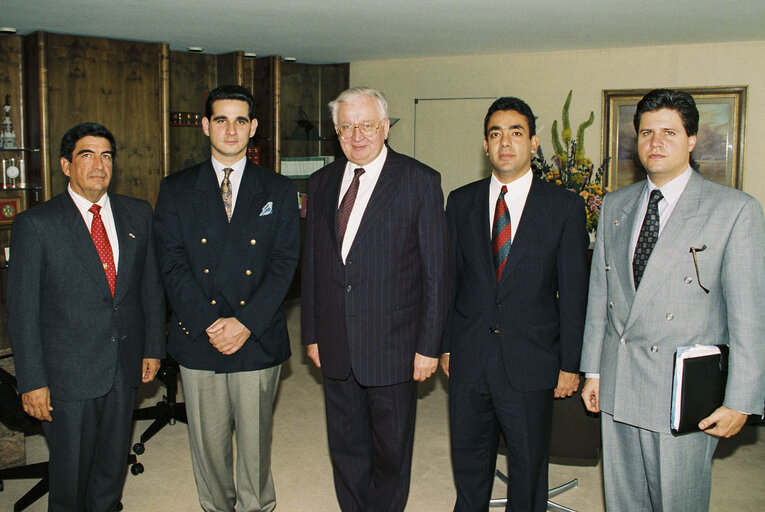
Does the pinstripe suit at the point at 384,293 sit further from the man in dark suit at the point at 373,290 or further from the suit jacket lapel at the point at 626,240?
the suit jacket lapel at the point at 626,240

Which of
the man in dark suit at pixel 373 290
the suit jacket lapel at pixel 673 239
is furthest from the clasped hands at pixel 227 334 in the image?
the suit jacket lapel at pixel 673 239

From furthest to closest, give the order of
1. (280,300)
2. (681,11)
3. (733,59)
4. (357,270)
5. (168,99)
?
(168,99)
(733,59)
(681,11)
(280,300)
(357,270)

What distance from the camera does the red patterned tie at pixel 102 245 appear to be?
2.77 meters

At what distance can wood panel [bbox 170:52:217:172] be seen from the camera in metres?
7.06

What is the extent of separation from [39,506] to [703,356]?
3.10 m

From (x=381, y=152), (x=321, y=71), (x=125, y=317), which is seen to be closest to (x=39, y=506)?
(x=125, y=317)

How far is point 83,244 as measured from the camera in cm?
269

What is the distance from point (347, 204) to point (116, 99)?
4.42 metres

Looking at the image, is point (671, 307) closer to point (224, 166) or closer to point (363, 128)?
point (363, 128)

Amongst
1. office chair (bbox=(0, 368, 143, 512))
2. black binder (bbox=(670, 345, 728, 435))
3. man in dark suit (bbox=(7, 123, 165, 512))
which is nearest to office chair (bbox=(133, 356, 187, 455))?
office chair (bbox=(0, 368, 143, 512))

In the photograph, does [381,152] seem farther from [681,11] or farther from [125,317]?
[681,11]

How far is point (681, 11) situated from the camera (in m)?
4.83

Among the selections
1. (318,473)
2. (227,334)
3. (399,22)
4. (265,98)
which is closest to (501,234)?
(227,334)

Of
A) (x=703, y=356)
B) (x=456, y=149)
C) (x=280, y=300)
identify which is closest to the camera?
(x=703, y=356)
